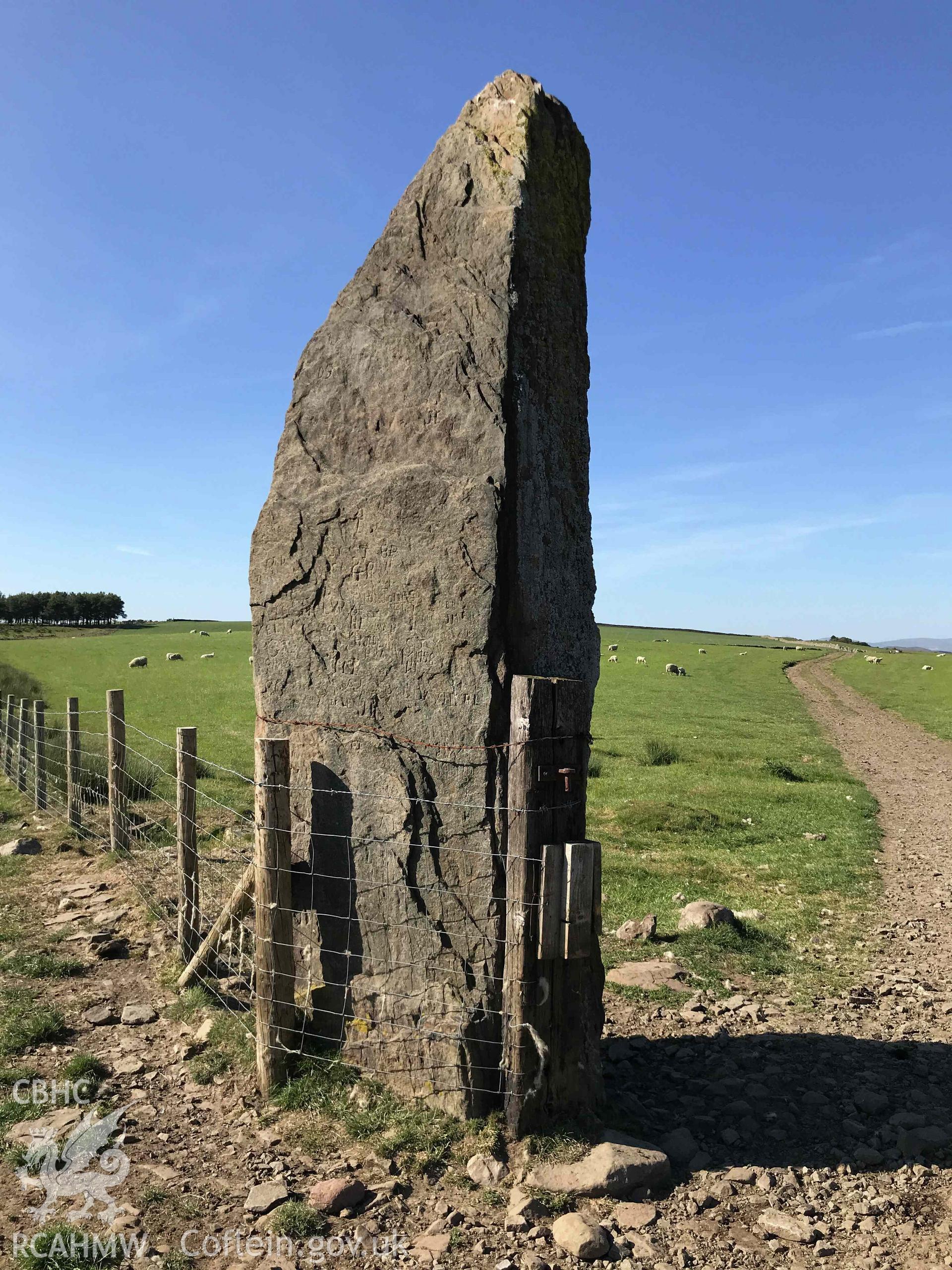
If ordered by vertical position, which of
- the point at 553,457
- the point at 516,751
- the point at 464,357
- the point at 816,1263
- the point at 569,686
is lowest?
the point at 816,1263

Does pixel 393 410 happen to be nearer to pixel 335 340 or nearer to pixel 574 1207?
pixel 335 340

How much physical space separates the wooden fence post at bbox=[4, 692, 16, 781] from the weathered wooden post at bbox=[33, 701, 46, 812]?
1894mm

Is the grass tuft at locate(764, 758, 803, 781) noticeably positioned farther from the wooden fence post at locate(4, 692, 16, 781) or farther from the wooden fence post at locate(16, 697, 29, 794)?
the wooden fence post at locate(4, 692, 16, 781)

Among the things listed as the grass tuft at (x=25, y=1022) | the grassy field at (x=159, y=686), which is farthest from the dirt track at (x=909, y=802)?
the grassy field at (x=159, y=686)

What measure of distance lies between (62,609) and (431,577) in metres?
114

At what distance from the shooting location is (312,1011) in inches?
221

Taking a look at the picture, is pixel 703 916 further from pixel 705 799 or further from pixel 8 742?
pixel 8 742

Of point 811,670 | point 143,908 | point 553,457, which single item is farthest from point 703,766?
point 811,670

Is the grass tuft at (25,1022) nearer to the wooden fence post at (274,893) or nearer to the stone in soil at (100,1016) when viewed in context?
the stone in soil at (100,1016)

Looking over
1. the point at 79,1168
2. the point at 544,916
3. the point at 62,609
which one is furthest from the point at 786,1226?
the point at 62,609

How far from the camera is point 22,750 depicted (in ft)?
53.0

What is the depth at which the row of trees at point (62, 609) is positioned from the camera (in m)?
102

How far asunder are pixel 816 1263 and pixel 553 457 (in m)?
4.67

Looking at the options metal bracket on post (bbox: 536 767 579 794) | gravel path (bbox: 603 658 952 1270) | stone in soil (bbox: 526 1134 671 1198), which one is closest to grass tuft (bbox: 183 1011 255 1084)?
stone in soil (bbox: 526 1134 671 1198)
